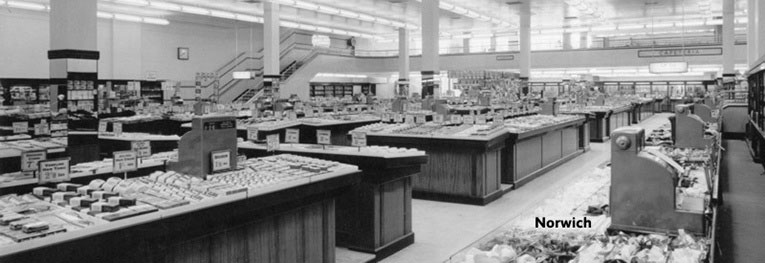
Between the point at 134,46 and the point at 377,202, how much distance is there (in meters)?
18.6

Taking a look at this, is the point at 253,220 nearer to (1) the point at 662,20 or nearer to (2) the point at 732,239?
(2) the point at 732,239

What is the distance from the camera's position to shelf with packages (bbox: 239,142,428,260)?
200 inches

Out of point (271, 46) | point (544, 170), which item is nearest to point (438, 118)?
point (544, 170)

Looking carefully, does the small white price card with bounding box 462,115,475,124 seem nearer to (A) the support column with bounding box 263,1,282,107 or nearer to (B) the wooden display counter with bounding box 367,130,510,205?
(B) the wooden display counter with bounding box 367,130,510,205

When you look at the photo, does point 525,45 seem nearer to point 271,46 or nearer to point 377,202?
point 271,46

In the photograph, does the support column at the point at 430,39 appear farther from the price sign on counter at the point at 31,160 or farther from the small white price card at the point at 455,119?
the price sign on counter at the point at 31,160

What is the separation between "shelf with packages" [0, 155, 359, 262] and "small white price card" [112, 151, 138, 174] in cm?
25

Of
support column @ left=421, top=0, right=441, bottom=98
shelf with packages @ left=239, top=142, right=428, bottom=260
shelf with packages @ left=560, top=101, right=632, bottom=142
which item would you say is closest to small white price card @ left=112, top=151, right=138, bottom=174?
shelf with packages @ left=239, top=142, right=428, bottom=260

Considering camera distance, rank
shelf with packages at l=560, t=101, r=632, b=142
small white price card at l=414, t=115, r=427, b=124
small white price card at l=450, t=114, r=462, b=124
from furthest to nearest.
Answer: shelf with packages at l=560, t=101, r=632, b=142, small white price card at l=414, t=115, r=427, b=124, small white price card at l=450, t=114, r=462, b=124

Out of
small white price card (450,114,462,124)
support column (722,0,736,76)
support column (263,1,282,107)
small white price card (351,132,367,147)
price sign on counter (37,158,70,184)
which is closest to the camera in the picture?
price sign on counter (37,158,70,184)

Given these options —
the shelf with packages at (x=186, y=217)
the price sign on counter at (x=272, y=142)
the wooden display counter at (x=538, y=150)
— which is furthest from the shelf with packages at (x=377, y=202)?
the wooden display counter at (x=538, y=150)

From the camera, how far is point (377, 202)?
5078 mm

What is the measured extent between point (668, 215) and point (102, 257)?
257 centimetres

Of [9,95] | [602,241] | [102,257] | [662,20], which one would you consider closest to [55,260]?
[102,257]
